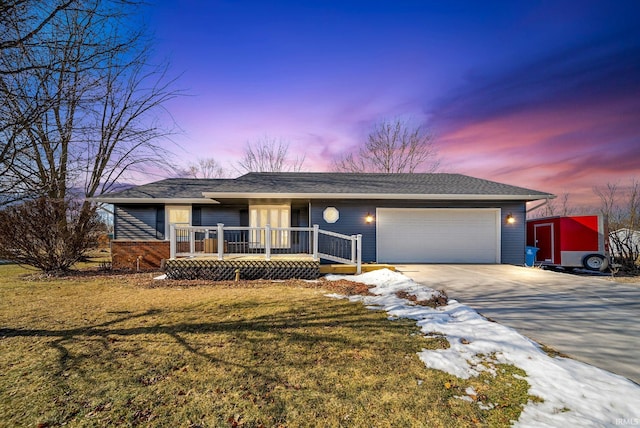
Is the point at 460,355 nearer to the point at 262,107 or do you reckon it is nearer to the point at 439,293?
the point at 439,293

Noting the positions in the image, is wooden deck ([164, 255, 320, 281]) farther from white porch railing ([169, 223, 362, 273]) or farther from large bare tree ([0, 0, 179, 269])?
large bare tree ([0, 0, 179, 269])

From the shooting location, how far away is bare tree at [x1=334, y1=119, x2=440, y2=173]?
21.4 metres

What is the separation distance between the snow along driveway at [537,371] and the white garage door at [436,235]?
5700 mm

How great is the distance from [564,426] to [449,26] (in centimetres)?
1093

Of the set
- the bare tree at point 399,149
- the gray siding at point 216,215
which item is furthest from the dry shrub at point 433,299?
the bare tree at point 399,149

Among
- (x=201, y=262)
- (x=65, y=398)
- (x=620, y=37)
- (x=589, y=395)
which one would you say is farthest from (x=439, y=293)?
(x=620, y=37)

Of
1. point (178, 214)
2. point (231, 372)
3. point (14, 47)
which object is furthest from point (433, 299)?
point (178, 214)

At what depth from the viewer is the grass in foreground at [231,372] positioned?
6.61ft

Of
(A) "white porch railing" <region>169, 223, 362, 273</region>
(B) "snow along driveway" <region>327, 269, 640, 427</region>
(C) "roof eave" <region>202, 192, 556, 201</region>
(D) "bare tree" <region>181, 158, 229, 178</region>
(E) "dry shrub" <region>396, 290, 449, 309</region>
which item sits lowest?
(E) "dry shrub" <region>396, 290, 449, 309</region>

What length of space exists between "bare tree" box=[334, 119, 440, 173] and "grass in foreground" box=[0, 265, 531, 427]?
748 inches

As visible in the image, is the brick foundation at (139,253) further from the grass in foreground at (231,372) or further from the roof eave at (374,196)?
the grass in foreground at (231,372)

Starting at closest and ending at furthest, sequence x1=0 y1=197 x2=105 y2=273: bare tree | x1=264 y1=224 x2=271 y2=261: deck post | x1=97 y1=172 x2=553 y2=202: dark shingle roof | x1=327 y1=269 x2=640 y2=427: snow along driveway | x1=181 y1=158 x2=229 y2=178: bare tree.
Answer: x1=327 y1=269 x2=640 y2=427: snow along driveway
x1=264 y1=224 x2=271 y2=261: deck post
x1=0 y1=197 x2=105 y2=273: bare tree
x1=97 y1=172 x2=553 y2=202: dark shingle roof
x1=181 y1=158 x2=229 y2=178: bare tree

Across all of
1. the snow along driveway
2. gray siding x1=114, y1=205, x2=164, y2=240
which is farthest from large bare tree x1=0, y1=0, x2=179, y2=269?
gray siding x1=114, y1=205, x2=164, y2=240

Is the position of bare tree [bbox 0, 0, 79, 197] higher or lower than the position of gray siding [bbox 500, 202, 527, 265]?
higher
